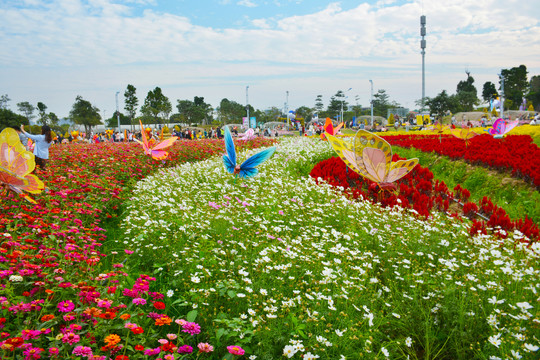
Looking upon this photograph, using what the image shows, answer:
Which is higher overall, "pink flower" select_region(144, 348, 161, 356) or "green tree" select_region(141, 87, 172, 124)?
"green tree" select_region(141, 87, 172, 124)

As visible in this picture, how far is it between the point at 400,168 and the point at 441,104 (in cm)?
6248

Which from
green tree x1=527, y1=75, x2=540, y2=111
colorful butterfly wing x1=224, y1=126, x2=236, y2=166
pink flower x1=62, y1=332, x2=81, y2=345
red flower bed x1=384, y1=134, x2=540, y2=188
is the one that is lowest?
pink flower x1=62, y1=332, x2=81, y2=345

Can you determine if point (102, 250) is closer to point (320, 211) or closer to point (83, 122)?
point (320, 211)

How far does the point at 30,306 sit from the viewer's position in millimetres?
2055

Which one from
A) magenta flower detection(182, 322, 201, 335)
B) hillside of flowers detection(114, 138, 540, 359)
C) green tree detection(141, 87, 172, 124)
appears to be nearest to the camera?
magenta flower detection(182, 322, 201, 335)

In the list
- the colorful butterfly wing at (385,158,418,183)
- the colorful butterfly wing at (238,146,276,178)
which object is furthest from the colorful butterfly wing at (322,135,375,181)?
the colorful butterfly wing at (238,146,276,178)

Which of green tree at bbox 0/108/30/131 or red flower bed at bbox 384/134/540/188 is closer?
red flower bed at bbox 384/134/540/188

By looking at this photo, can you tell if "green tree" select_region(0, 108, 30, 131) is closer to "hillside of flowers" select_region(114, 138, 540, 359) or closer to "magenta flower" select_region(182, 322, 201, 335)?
"hillside of flowers" select_region(114, 138, 540, 359)

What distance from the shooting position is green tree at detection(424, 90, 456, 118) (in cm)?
5997

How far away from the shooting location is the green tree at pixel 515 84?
2446 inches

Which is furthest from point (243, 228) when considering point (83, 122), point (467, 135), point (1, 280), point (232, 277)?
point (83, 122)

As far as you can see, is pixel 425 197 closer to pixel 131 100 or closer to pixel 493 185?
pixel 493 185

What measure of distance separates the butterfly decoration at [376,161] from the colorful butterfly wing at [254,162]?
1.07m

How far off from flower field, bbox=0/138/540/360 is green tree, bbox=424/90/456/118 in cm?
6285
